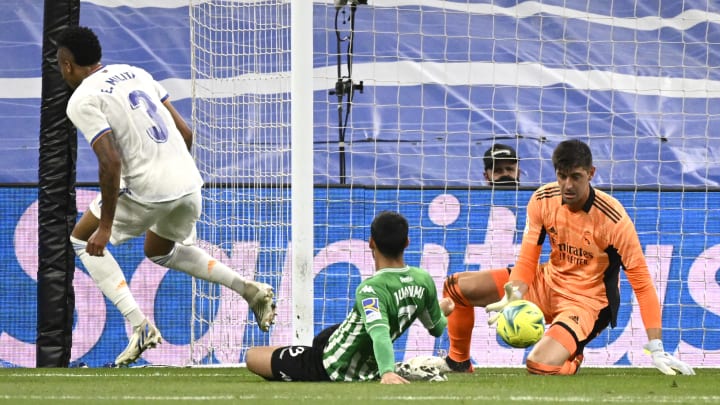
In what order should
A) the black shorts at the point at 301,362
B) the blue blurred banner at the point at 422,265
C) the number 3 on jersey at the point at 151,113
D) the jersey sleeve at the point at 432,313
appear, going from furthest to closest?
the blue blurred banner at the point at 422,265
the number 3 on jersey at the point at 151,113
the black shorts at the point at 301,362
the jersey sleeve at the point at 432,313

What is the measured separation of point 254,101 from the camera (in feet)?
29.1

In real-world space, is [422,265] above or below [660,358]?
above

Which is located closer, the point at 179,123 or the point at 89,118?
the point at 89,118

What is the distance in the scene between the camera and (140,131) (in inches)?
285

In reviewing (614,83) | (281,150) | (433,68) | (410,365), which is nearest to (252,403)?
(410,365)

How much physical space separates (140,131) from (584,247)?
2.79 metres

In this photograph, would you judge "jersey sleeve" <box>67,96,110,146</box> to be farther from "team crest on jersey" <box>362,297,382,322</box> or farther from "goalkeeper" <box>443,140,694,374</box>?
"goalkeeper" <box>443,140,694,374</box>

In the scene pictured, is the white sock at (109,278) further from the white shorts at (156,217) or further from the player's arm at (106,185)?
the player's arm at (106,185)

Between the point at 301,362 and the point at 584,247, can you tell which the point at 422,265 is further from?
the point at 301,362

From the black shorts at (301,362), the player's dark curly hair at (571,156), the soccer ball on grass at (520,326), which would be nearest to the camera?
the black shorts at (301,362)

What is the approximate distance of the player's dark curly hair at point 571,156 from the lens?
271 inches

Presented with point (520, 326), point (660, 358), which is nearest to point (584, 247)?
point (660, 358)

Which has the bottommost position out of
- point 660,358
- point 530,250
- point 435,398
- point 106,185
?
point 660,358

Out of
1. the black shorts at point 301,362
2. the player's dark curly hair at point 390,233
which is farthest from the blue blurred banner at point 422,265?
the player's dark curly hair at point 390,233
